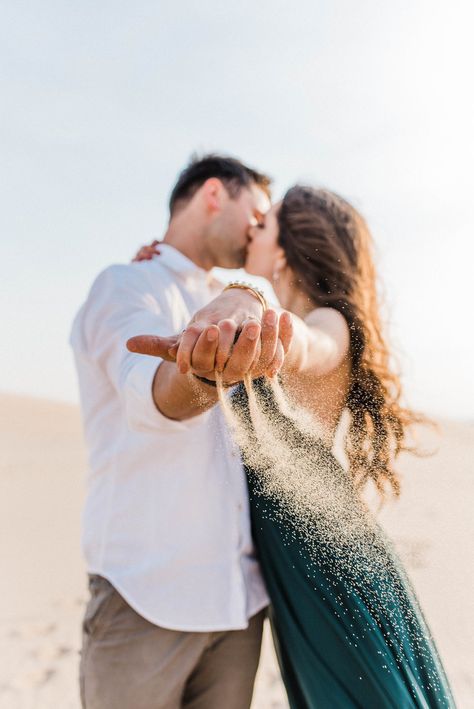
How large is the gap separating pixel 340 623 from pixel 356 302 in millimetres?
1121

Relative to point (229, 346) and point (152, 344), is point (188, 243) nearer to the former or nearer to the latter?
point (152, 344)

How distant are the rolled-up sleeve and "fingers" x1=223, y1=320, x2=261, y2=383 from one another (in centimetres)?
50

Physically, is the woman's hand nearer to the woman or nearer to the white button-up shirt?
the white button-up shirt

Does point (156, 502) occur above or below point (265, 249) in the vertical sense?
below

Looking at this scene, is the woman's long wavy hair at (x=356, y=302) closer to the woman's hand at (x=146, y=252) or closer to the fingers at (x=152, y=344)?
the woman's hand at (x=146, y=252)

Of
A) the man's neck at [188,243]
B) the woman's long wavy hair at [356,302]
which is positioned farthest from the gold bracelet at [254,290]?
the man's neck at [188,243]

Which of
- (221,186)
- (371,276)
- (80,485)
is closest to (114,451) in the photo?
(371,276)

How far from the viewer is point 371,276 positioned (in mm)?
2570

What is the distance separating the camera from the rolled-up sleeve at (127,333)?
1.70m

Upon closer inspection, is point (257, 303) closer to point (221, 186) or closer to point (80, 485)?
point (221, 186)

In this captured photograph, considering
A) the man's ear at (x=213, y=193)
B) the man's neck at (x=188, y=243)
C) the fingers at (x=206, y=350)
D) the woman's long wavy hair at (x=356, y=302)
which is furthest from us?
the man's ear at (x=213, y=193)

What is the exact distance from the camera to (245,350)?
46.4 inches

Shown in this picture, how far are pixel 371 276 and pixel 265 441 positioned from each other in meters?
0.98

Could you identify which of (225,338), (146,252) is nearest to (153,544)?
(225,338)
